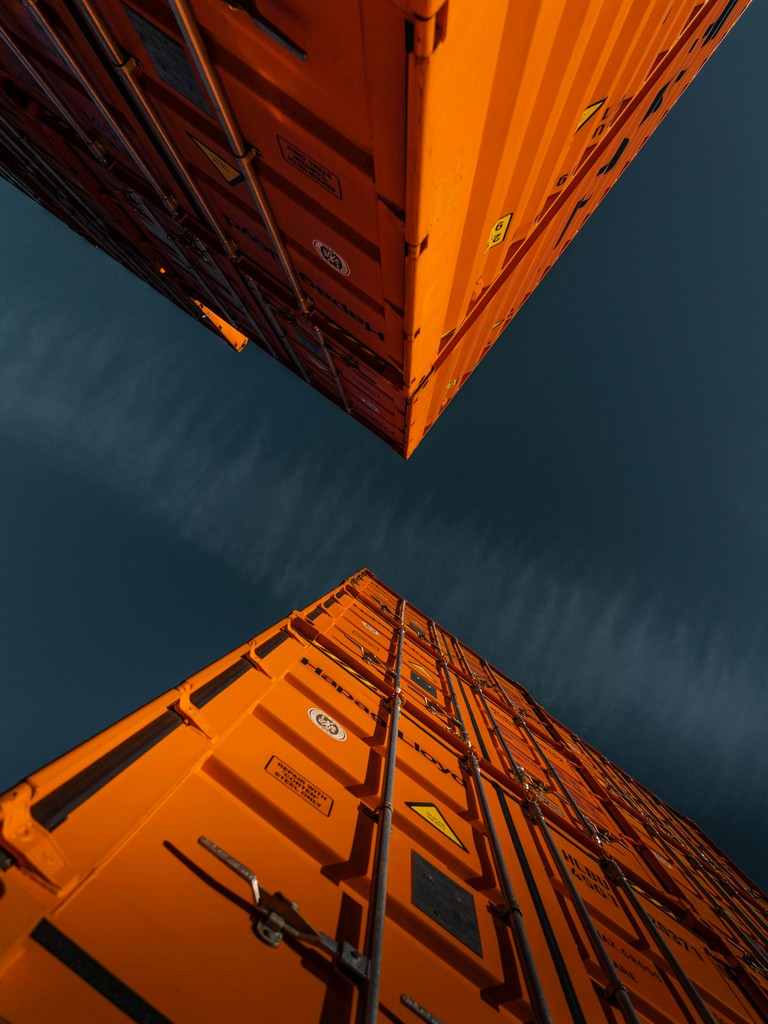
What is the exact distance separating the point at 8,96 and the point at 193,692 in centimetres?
728

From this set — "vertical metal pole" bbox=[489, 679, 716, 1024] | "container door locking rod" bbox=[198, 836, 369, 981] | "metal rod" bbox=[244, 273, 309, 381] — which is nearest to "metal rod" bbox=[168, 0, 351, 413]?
"metal rod" bbox=[244, 273, 309, 381]

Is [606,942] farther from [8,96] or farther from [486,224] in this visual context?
[8,96]

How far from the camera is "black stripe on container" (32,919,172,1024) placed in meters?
1.17

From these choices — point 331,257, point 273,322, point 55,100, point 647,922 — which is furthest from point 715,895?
point 55,100

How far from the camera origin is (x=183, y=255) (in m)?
7.65

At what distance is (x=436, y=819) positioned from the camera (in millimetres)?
2816

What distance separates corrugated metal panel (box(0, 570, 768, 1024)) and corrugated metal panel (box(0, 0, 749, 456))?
262 cm

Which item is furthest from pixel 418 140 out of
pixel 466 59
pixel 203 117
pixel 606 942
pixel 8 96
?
pixel 8 96

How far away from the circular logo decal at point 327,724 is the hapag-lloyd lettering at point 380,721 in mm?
434

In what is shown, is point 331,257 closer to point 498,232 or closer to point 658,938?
point 498,232

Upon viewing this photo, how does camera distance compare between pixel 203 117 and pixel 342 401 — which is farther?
pixel 342 401

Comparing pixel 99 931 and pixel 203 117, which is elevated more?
pixel 203 117

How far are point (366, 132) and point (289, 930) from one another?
125 inches

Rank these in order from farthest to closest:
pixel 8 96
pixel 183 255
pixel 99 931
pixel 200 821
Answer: pixel 183 255 → pixel 8 96 → pixel 200 821 → pixel 99 931
